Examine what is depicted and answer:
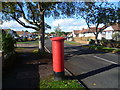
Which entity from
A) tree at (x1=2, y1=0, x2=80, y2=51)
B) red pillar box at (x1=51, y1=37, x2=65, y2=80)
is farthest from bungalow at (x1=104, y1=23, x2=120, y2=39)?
red pillar box at (x1=51, y1=37, x2=65, y2=80)

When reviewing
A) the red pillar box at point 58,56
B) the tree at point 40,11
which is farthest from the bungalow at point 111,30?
the red pillar box at point 58,56

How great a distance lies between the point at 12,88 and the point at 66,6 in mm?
9319

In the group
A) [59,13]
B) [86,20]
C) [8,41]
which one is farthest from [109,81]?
[86,20]

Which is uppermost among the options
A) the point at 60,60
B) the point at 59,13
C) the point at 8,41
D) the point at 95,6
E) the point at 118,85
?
the point at 95,6

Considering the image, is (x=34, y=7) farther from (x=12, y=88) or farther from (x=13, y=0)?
(x=12, y=88)

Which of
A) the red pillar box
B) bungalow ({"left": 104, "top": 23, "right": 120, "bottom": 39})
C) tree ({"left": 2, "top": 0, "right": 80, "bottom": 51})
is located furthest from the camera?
bungalow ({"left": 104, "top": 23, "right": 120, "bottom": 39})

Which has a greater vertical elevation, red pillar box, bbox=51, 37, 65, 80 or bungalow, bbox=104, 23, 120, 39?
bungalow, bbox=104, 23, 120, 39

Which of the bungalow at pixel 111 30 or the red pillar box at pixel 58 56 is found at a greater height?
the bungalow at pixel 111 30

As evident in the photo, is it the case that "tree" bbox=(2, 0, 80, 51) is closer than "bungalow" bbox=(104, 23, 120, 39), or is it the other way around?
"tree" bbox=(2, 0, 80, 51)

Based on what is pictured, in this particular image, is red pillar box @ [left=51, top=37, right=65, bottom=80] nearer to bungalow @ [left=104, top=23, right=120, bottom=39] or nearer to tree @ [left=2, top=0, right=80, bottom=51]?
tree @ [left=2, top=0, right=80, bottom=51]

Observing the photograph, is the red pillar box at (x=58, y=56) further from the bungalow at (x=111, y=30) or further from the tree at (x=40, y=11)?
the bungalow at (x=111, y=30)

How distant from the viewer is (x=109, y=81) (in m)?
4.91

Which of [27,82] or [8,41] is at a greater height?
[8,41]

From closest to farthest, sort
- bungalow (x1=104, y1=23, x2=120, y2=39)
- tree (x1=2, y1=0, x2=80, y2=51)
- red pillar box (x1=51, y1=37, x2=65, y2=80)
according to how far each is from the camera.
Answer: red pillar box (x1=51, y1=37, x2=65, y2=80), tree (x1=2, y1=0, x2=80, y2=51), bungalow (x1=104, y1=23, x2=120, y2=39)
